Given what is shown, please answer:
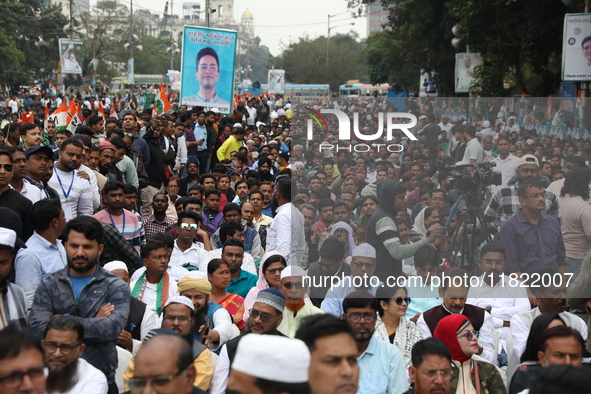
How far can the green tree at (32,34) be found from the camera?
2178 inches

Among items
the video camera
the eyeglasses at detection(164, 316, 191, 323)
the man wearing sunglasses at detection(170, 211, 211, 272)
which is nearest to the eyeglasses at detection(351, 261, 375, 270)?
the video camera

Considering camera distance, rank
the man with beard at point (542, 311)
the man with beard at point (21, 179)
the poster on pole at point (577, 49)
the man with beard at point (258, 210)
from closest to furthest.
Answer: the man with beard at point (542, 311)
the man with beard at point (21, 179)
the man with beard at point (258, 210)
the poster on pole at point (577, 49)

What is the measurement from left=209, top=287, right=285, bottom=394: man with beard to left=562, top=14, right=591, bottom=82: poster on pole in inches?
343

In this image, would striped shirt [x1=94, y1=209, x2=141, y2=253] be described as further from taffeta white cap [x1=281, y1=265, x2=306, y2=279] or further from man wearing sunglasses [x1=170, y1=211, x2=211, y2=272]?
Result: taffeta white cap [x1=281, y1=265, x2=306, y2=279]

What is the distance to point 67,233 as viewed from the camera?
516cm

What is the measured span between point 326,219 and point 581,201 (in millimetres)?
1895

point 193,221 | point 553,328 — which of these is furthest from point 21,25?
point 553,328

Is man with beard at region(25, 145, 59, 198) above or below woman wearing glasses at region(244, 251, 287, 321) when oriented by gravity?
above

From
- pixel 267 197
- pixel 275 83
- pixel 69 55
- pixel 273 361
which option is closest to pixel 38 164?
pixel 267 197

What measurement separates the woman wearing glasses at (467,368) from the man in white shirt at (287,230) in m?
1.51

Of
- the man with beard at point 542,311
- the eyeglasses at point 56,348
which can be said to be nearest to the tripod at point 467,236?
the man with beard at point 542,311

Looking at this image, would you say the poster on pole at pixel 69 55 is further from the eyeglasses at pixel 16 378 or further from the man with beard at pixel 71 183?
the eyeglasses at pixel 16 378

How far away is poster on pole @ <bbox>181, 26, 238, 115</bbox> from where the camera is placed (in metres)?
14.6

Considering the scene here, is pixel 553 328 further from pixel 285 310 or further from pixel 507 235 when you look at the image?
pixel 285 310
